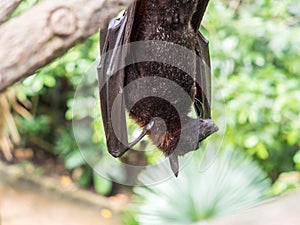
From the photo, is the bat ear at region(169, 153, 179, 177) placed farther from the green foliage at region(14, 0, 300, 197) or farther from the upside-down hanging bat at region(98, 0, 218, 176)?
the green foliage at region(14, 0, 300, 197)

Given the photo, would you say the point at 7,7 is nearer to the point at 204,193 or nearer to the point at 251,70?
the point at 204,193

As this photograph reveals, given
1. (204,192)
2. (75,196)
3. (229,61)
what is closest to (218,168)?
(204,192)

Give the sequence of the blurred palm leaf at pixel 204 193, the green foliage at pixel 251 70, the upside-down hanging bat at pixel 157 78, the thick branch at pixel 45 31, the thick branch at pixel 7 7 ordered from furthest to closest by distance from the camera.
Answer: the green foliage at pixel 251 70 → the blurred palm leaf at pixel 204 193 → the upside-down hanging bat at pixel 157 78 → the thick branch at pixel 7 7 → the thick branch at pixel 45 31

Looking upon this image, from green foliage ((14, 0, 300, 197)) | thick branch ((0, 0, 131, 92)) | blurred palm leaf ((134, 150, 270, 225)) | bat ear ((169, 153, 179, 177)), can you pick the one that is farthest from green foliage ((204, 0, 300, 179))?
thick branch ((0, 0, 131, 92))

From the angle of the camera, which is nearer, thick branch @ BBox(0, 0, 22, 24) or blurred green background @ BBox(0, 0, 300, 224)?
thick branch @ BBox(0, 0, 22, 24)

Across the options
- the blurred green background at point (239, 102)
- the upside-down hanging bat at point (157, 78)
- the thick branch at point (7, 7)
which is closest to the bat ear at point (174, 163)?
the upside-down hanging bat at point (157, 78)

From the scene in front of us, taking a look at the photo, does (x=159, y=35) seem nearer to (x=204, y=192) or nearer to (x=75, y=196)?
(x=204, y=192)

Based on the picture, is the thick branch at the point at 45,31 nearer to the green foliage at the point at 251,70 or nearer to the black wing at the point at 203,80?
the black wing at the point at 203,80

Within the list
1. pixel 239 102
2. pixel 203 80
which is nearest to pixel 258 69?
pixel 239 102

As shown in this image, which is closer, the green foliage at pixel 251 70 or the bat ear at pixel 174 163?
the bat ear at pixel 174 163
